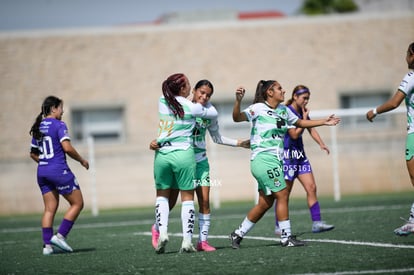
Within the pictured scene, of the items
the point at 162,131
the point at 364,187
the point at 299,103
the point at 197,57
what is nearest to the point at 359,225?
the point at 299,103

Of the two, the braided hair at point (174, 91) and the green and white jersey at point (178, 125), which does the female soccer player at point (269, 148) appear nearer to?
the green and white jersey at point (178, 125)

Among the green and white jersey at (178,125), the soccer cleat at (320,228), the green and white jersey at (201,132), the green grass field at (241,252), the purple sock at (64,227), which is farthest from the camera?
the soccer cleat at (320,228)

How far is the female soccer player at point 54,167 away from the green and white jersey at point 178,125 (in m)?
1.64

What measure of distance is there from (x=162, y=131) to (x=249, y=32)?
20.9 m

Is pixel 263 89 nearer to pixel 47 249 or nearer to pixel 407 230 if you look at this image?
pixel 407 230

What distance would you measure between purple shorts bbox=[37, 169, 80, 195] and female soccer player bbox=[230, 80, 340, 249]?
7.88 ft

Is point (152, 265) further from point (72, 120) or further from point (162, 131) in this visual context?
point (72, 120)

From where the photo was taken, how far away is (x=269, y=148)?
9.72 meters

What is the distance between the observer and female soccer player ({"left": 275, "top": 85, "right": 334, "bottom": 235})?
12.1 metres

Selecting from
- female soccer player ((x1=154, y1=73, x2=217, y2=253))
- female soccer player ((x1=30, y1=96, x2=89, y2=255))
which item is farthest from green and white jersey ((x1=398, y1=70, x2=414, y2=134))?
female soccer player ((x1=30, y1=96, x2=89, y2=255))

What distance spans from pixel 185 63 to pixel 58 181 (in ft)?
64.3

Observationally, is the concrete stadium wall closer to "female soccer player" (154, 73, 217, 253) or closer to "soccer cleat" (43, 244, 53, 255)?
"soccer cleat" (43, 244, 53, 255)

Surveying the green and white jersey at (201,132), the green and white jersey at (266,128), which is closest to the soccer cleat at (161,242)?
the green and white jersey at (201,132)

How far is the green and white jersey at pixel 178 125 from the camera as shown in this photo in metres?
9.59
